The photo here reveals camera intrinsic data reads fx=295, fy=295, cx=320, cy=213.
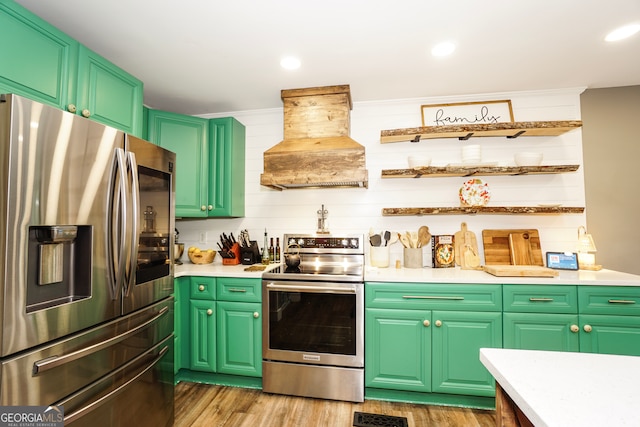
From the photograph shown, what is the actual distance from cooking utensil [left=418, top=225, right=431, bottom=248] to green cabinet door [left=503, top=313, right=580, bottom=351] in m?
0.79

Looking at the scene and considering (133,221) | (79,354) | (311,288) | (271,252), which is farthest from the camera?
(271,252)

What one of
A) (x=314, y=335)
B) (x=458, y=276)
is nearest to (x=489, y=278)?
(x=458, y=276)

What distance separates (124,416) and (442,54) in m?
2.71

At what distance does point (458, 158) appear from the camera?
8.52 ft

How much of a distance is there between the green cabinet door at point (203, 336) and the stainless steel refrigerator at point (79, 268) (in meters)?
0.58

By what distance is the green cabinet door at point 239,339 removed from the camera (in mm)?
2188

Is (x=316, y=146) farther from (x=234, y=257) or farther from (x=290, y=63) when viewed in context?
(x=234, y=257)

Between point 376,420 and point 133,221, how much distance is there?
184 centimetres

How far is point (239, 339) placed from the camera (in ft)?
7.25

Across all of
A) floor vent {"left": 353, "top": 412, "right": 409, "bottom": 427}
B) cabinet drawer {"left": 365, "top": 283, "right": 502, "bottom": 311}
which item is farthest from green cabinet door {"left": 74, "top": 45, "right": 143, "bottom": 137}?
floor vent {"left": 353, "top": 412, "right": 409, "bottom": 427}

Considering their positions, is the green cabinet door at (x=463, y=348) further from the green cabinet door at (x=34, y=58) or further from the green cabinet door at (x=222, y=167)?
the green cabinet door at (x=34, y=58)

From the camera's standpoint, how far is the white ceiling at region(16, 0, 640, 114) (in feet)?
5.01

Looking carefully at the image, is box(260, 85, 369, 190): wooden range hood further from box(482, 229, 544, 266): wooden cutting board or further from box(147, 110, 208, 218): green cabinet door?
box(482, 229, 544, 266): wooden cutting board

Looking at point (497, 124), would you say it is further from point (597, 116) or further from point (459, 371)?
point (459, 371)
